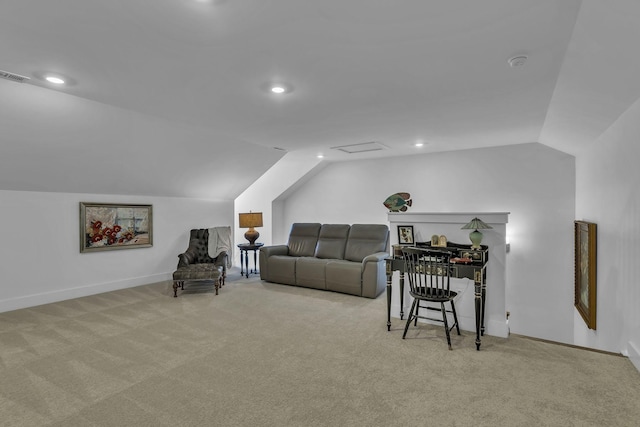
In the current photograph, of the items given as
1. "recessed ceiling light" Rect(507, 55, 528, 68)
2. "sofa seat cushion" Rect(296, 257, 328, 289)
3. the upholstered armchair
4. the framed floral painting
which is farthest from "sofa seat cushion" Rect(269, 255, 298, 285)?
"recessed ceiling light" Rect(507, 55, 528, 68)

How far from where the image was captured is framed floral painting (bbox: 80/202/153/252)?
15.7 feet

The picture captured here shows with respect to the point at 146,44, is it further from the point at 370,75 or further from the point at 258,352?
the point at 258,352

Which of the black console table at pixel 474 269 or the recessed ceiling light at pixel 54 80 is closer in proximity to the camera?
the recessed ceiling light at pixel 54 80

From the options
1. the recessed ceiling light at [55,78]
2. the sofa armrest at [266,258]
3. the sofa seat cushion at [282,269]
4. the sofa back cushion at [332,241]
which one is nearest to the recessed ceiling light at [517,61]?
the recessed ceiling light at [55,78]

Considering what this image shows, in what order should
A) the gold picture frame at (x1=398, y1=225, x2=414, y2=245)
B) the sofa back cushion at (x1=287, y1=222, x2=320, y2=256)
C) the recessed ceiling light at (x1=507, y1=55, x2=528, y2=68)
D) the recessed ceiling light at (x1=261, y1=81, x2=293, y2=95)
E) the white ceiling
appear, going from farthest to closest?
the sofa back cushion at (x1=287, y1=222, x2=320, y2=256) < the gold picture frame at (x1=398, y1=225, x2=414, y2=245) < the recessed ceiling light at (x1=261, y1=81, x2=293, y2=95) < the recessed ceiling light at (x1=507, y1=55, x2=528, y2=68) < the white ceiling

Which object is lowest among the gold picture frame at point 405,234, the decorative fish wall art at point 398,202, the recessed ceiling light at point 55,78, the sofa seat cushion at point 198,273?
the sofa seat cushion at point 198,273

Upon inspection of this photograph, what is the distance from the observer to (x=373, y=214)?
20.7 ft

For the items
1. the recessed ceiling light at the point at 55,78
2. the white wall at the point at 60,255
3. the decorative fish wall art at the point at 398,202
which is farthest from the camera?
the decorative fish wall art at the point at 398,202

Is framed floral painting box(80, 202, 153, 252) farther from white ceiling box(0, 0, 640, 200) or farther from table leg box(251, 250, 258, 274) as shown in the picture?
table leg box(251, 250, 258, 274)

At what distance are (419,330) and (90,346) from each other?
3216 mm

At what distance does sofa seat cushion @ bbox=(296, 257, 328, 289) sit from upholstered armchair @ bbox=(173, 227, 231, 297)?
126cm

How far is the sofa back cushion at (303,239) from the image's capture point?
20.2ft

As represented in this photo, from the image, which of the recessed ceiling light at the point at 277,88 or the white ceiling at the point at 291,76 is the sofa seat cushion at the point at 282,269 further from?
the recessed ceiling light at the point at 277,88

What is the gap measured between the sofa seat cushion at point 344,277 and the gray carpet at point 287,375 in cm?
93
